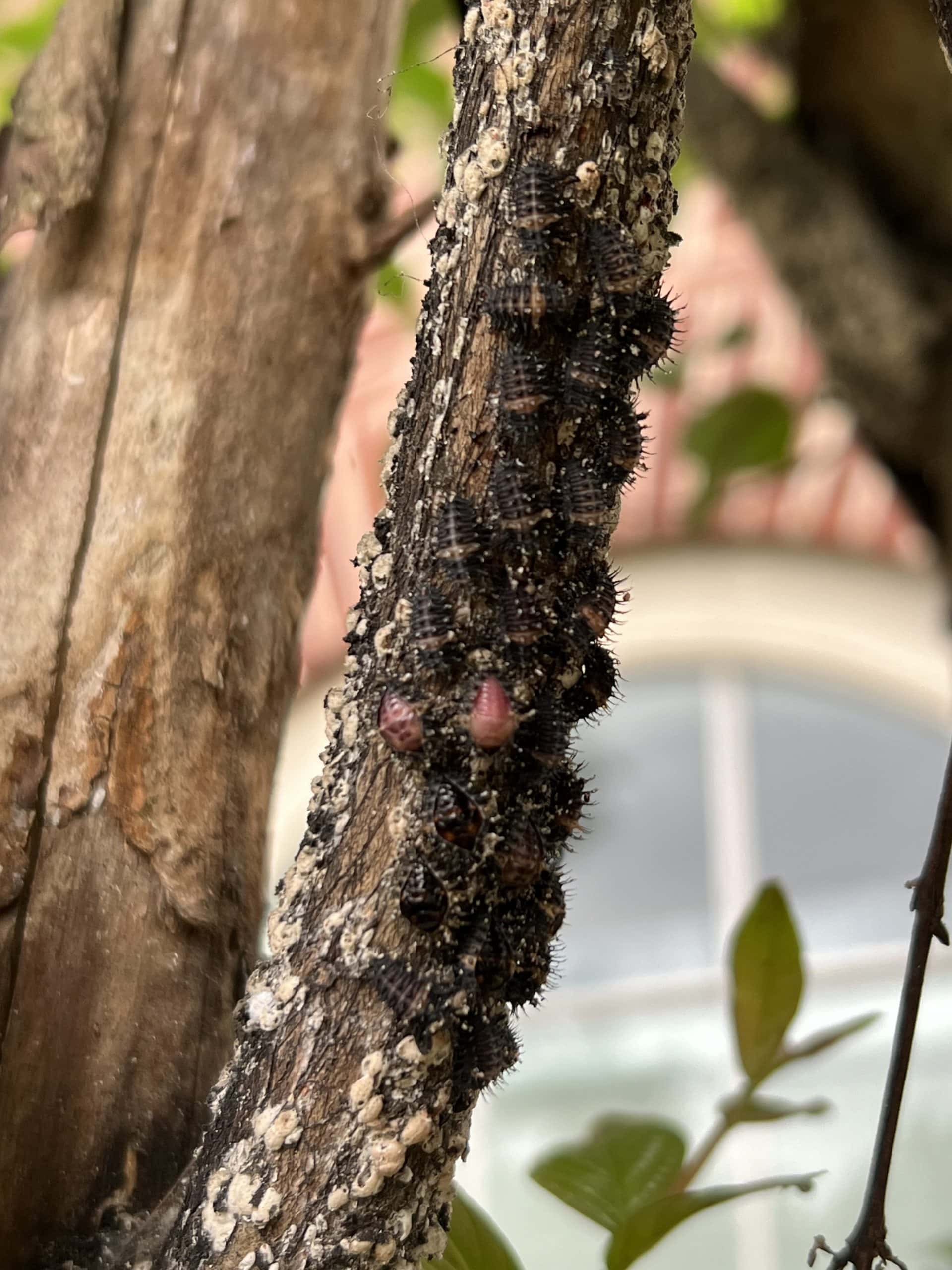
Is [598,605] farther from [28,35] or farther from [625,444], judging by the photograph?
[28,35]

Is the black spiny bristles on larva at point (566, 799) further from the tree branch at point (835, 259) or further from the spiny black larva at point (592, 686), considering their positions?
the tree branch at point (835, 259)

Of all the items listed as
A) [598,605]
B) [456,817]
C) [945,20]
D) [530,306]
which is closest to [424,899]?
[456,817]

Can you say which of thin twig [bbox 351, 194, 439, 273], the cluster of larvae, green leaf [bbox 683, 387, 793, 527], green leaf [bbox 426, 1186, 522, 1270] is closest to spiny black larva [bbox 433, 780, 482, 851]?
the cluster of larvae

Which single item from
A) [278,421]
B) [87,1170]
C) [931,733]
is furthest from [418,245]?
[87,1170]

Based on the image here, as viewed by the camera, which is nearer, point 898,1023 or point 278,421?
point 898,1023

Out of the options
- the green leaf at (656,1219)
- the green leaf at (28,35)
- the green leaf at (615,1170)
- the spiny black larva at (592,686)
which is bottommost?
the green leaf at (656,1219)

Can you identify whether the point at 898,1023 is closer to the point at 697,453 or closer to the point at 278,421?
the point at 278,421

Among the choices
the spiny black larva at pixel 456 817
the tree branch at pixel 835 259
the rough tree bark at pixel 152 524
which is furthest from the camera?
the tree branch at pixel 835 259

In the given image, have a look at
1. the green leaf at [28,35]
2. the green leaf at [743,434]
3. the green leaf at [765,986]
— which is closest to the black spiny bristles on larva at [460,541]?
the green leaf at [765,986]
